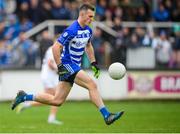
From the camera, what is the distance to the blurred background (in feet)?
83.5

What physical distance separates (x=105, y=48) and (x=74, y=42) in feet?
36.0

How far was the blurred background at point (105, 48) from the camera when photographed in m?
25.5

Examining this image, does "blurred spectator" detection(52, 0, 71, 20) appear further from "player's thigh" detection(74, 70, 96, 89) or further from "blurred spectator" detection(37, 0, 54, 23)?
"player's thigh" detection(74, 70, 96, 89)

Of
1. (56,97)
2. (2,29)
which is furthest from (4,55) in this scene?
(56,97)

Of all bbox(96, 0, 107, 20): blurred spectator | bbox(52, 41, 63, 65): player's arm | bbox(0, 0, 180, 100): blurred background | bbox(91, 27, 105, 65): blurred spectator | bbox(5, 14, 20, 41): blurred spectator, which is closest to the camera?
bbox(52, 41, 63, 65): player's arm

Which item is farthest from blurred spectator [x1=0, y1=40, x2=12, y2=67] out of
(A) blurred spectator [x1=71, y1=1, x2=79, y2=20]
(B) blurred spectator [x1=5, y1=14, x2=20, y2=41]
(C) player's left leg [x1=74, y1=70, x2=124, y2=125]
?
(C) player's left leg [x1=74, y1=70, x2=124, y2=125]

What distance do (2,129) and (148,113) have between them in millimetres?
6751

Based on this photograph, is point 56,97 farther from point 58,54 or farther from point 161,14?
point 161,14

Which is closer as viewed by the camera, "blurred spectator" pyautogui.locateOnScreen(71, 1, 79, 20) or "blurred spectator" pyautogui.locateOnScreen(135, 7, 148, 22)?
"blurred spectator" pyautogui.locateOnScreen(71, 1, 79, 20)

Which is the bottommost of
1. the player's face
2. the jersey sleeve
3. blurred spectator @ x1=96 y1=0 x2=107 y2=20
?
blurred spectator @ x1=96 y1=0 x2=107 y2=20

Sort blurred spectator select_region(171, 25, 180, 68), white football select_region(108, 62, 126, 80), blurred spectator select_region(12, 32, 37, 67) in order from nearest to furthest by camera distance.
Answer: white football select_region(108, 62, 126, 80)
blurred spectator select_region(12, 32, 37, 67)
blurred spectator select_region(171, 25, 180, 68)

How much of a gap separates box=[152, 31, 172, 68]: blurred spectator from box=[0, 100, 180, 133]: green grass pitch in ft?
4.76

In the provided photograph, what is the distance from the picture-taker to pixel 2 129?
52.7 ft

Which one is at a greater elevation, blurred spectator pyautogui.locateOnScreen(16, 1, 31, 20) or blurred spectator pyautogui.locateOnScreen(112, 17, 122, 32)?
blurred spectator pyautogui.locateOnScreen(16, 1, 31, 20)
